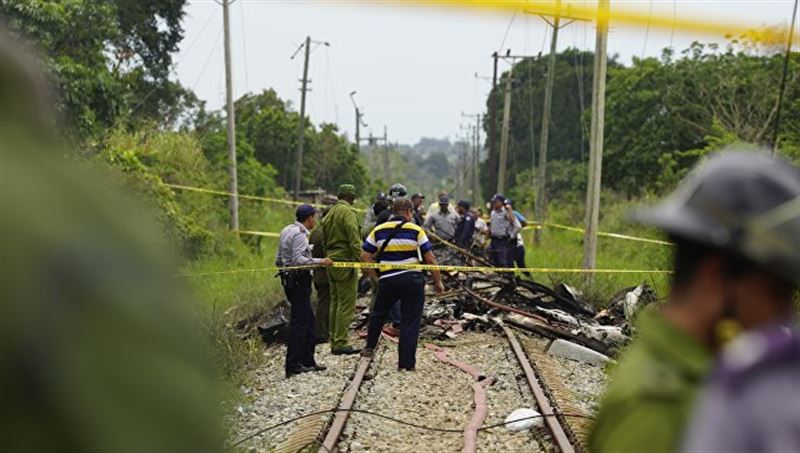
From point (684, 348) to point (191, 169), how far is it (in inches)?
928

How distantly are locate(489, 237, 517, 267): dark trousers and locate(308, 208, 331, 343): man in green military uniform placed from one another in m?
6.21

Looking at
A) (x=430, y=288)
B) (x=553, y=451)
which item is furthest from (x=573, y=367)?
(x=430, y=288)

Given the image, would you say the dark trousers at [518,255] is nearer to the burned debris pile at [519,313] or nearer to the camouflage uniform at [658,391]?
the burned debris pile at [519,313]

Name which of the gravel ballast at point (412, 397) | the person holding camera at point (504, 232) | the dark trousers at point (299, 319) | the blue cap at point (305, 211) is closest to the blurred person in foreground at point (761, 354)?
the gravel ballast at point (412, 397)

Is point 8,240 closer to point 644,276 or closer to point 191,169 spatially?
point 644,276

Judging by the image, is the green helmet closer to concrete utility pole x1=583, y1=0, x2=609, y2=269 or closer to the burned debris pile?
the burned debris pile

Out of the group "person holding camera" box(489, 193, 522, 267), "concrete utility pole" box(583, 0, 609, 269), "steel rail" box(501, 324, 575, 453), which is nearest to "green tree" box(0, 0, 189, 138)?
"steel rail" box(501, 324, 575, 453)

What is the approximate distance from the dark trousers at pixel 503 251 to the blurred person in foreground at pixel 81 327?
1572 cm

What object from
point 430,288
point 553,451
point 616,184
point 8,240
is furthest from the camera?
point 616,184

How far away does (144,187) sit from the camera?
1723 centimetres

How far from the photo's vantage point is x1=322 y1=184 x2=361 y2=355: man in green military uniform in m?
9.81

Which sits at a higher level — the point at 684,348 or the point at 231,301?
the point at 684,348

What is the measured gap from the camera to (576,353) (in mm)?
10094

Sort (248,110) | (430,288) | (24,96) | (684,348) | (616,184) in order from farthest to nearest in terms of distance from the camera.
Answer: (248,110) < (616,184) < (430,288) < (684,348) < (24,96)
